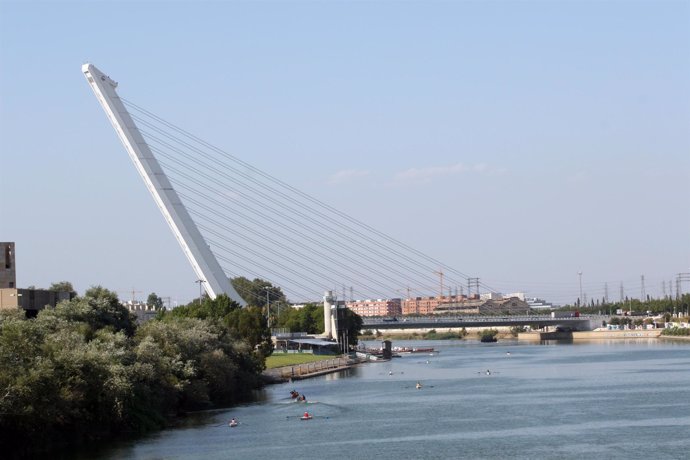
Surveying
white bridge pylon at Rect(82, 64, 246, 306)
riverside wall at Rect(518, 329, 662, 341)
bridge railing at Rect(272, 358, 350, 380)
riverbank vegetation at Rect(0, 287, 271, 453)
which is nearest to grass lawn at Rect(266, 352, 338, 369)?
bridge railing at Rect(272, 358, 350, 380)

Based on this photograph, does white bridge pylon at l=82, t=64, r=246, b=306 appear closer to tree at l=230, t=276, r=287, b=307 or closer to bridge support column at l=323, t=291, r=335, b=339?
bridge support column at l=323, t=291, r=335, b=339

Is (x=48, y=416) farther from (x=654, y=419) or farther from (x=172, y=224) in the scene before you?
(x=172, y=224)

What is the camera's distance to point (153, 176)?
270 feet

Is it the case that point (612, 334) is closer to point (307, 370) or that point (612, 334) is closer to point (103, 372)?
point (307, 370)

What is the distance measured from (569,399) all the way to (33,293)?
28.4m

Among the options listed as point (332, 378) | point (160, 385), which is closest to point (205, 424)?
point (160, 385)

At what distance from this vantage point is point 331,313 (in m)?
119

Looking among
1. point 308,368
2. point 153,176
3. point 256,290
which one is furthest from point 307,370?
point 256,290

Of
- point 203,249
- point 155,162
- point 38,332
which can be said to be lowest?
point 38,332

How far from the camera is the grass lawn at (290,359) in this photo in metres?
87.7

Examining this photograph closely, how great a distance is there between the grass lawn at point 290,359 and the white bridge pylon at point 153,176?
→ 8.04 meters

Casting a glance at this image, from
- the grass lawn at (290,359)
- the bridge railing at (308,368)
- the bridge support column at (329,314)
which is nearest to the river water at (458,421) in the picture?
the bridge railing at (308,368)

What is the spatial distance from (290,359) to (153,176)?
70.5 ft

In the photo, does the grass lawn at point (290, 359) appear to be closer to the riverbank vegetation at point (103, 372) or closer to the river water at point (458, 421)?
the river water at point (458, 421)
